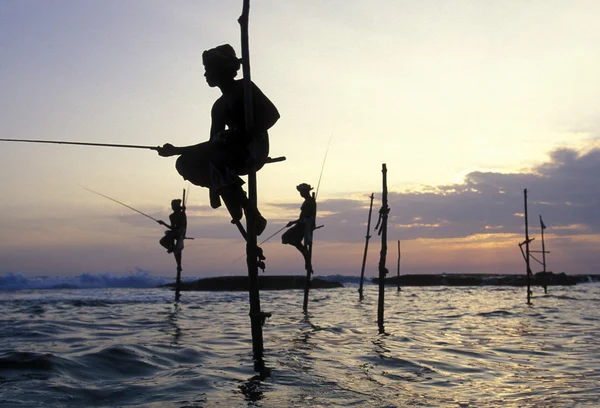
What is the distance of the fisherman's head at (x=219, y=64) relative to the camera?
6.61m

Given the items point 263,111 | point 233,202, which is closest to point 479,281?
point 233,202

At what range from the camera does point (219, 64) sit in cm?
664

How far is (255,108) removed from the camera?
22.1 feet

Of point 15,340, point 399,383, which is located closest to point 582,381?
point 399,383

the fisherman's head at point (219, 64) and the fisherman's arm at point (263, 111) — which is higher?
the fisherman's head at point (219, 64)

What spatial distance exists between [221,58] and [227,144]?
3.44 ft

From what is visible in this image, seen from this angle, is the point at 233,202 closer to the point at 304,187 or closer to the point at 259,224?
the point at 259,224

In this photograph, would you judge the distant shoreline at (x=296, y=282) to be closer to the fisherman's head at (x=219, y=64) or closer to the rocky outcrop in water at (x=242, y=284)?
the rocky outcrop in water at (x=242, y=284)

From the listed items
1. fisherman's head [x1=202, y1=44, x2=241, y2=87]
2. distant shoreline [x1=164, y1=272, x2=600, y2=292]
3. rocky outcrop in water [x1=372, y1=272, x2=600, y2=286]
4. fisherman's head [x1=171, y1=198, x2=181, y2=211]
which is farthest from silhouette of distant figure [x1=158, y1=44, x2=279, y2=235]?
rocky outcrop in water [x1=372, y1=272, x2=600, y2=286]

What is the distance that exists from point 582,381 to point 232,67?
5.96 m

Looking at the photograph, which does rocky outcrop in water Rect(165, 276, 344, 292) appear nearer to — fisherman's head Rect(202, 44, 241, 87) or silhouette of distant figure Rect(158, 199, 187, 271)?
silhouette of distant figure Rect(158, 199, 187, 271)

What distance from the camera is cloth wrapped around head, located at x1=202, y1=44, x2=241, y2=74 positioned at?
6598mm

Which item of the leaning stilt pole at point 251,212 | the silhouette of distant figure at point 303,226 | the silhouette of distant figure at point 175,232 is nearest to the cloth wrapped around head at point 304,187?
the silhouette of distant figure at point 303,226

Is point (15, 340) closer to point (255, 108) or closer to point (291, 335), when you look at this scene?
point (291, 335)
